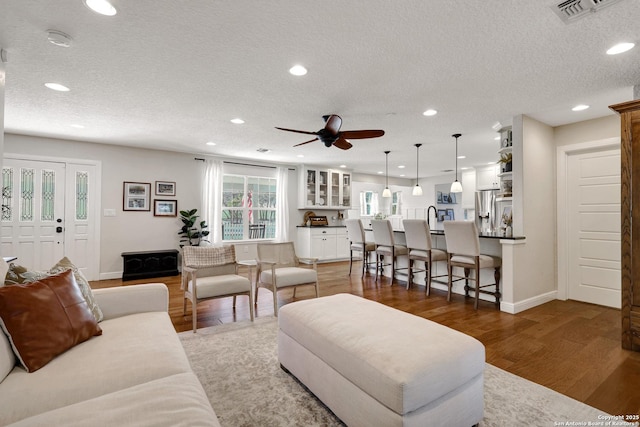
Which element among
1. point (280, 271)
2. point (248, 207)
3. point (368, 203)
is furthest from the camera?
point (368, 203)

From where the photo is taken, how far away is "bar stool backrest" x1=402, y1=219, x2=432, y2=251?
4434mm

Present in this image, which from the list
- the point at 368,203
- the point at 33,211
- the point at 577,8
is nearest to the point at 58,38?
the point at 577,8

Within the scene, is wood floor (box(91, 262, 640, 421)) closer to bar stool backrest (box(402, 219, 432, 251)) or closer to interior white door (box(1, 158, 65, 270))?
bar stool backrest (box(402, 219, 432, 251))

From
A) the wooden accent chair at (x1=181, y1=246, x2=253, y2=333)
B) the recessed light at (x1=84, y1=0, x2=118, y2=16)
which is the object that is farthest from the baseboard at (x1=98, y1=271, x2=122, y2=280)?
the recessed light at (x1=84, y1=0, x2=118, y2=16)

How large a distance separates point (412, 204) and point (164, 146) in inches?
292

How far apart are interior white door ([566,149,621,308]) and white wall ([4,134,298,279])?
634 cm

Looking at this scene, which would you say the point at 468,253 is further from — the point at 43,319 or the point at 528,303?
the point at 43,319

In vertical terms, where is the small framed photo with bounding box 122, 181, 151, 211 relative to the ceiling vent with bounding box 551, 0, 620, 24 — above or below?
below

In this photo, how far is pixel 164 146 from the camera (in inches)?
221

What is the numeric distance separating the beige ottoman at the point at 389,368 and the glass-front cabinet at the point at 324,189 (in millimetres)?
5687

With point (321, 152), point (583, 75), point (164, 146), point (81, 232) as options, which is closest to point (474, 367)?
point (583, 75)

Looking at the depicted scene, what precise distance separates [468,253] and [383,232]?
1.58 m

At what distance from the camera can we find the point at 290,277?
361 centimetres

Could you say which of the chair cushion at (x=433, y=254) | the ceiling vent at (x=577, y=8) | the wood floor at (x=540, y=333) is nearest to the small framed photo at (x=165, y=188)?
the wood floor at (x=540, y=333)
